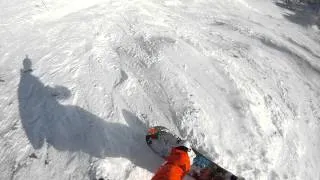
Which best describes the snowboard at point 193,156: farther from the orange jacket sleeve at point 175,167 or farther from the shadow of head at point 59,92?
the shadow of head at point 59,92

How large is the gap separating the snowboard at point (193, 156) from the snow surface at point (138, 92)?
357 millimetres

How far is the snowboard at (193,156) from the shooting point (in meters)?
9.30

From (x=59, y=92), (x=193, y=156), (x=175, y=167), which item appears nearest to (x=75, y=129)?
(x=59, y=92)

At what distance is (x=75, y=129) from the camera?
34.4 feet

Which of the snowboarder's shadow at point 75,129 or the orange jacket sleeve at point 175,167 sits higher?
the orange jacket sleeve at point 175,167

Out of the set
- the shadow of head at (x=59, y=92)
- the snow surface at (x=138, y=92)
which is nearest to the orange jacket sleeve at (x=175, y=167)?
the snow surface at (x=138, y=92)

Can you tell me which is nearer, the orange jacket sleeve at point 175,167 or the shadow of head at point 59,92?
the orange jacket sleeve at point 175,167

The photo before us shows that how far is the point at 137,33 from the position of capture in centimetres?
1574

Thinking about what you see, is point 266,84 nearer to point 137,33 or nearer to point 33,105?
point 137,33

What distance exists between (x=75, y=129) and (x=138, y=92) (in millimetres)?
2697

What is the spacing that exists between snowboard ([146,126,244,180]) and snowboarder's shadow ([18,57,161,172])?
1.14 ft

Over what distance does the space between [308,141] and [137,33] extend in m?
8.20

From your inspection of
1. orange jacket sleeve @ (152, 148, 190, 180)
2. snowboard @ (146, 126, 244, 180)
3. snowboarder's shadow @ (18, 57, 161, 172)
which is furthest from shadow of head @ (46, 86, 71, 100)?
orange jacket sleeve @ (152, 148, 190, 180)

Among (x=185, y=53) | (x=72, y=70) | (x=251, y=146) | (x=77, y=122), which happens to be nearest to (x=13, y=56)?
(x=72, y=70)
